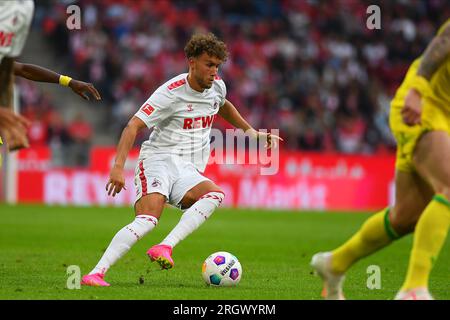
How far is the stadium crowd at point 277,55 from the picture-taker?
2400 centimetres

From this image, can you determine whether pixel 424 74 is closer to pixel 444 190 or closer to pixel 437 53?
pixel 437 53

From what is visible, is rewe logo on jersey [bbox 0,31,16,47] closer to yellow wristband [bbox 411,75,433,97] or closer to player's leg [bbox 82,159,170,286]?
player's leg [bbox 82,159,170,286]

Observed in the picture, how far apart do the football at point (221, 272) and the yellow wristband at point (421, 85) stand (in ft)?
8.62

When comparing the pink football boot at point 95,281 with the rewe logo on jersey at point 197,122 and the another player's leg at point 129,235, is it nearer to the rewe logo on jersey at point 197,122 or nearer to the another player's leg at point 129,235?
the another player's leg at point 129,235

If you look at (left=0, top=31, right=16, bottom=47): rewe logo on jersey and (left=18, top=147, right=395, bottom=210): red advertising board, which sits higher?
(left=0, top=31, right=16, bottom=47): rewe logo on jersey

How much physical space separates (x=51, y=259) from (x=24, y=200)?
37.1 feet

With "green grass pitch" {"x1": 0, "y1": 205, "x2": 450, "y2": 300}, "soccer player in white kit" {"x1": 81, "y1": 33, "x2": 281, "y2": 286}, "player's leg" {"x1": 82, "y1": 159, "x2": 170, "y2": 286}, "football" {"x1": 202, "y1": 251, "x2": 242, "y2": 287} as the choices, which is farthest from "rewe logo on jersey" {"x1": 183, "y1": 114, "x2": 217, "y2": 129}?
"green grass pitch" {"x1": 0, "y1": 205, "x2": 450, "y2": 300}

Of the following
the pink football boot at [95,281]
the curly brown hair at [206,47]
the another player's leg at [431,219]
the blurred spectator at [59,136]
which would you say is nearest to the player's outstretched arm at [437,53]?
the another player's leg at [431,219]

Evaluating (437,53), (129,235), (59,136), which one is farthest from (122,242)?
(59,136)

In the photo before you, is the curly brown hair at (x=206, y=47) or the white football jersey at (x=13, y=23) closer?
the white football jersey at (x=13, y=23)

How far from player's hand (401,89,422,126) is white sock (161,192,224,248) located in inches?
108

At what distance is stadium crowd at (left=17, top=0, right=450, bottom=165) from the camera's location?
78.7 ft

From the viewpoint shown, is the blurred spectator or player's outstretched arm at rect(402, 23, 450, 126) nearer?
player's outstretched arm at rect(402, 23, 450, 126)
